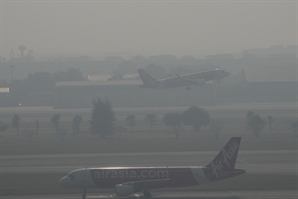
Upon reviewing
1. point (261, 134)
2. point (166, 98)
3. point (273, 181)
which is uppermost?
point (166, 98)

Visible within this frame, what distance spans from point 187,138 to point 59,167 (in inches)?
1131

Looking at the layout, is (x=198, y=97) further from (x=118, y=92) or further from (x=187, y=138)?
(x=187, y=138)

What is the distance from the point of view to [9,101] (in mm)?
173000

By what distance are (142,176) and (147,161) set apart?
18991mm

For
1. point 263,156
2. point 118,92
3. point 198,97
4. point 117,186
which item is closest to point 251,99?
point 198,97

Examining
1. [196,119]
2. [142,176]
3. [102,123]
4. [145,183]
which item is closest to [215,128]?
[196,119]

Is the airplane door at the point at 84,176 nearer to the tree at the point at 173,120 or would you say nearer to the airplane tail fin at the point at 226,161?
the airplane tail fin at the point at 226,161

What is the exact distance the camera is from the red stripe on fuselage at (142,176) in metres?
47.4

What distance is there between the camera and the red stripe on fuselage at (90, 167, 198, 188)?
156ft

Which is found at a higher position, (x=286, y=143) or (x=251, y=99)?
(x=251, y=99)

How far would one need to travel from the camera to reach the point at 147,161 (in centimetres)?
6656

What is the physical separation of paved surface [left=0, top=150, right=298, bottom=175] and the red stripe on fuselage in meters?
14.4

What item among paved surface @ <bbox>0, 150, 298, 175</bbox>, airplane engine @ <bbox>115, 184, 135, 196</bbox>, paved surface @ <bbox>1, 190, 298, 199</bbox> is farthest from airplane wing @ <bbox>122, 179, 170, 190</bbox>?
paved surface @ <bbox>0, 150, 298, 175</bbox>

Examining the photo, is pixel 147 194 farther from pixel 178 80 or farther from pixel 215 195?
pixel 178 80
